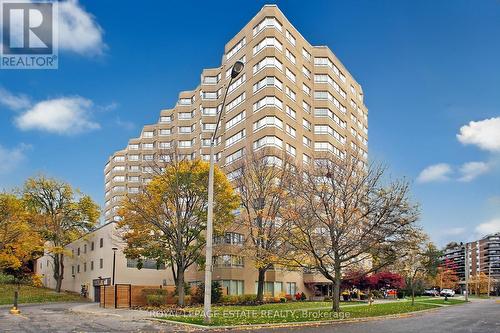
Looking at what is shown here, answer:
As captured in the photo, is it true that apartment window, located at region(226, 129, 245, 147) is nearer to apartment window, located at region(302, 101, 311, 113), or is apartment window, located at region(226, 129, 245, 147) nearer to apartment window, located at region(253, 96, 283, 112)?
apartment window, located at region(253, 96, 283, 112)

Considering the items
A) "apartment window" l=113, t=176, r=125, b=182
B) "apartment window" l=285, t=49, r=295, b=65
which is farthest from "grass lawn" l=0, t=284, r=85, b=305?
"apartment window" l=113, t=176, r=125, b=182

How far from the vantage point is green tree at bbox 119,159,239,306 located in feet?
125

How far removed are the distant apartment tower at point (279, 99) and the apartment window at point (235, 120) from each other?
15 centimetres

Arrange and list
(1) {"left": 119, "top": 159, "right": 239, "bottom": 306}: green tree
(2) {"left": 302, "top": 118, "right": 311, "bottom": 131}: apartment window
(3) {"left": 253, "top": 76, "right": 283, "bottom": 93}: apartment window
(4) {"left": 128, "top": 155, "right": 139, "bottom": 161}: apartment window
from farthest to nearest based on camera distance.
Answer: (4) {"left": 128, "top": 155, "right": 139, "bottom": 161}: apartment window → (2) {"left": 302, "top": 118, "right": 311, "bottom": 131}: apartment window → (3) {"left": 253, "top": 76, "right": 283, "bottom": 93}: apartment window → (1) {"left": 119, "top": 159, "right": 239, "bottom": 306}: green tree

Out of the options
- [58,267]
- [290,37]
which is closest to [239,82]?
[290,37]

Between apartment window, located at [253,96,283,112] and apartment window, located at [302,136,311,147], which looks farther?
apartment window, located at [302,136,311,147]

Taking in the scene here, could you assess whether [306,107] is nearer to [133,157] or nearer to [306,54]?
[306,54]

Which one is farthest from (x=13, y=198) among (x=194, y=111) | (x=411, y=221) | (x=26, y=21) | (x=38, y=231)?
(x=194, y=111)

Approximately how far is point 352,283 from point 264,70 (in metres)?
30.3

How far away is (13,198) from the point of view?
53781 mm

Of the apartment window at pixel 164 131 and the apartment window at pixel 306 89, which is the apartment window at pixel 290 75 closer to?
the apartment window at pixel 306 89

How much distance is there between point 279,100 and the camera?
6594 cm

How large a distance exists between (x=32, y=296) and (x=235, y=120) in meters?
35.7

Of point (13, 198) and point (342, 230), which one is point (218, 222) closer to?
point (342, 230)
